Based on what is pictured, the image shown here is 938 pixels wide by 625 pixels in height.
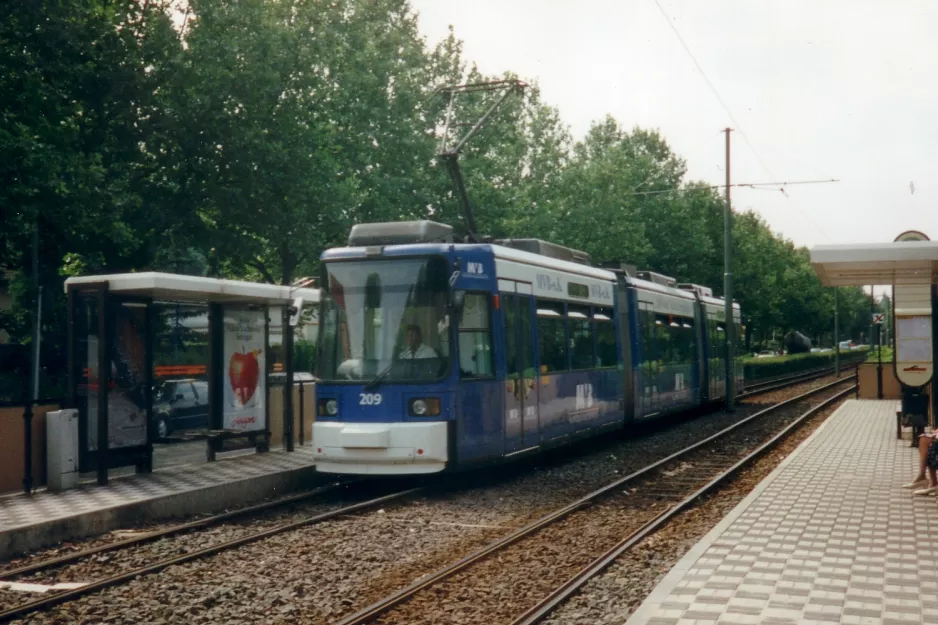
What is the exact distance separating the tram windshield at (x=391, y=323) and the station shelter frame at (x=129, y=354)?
2.33 meters

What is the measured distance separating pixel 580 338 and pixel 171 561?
971 centimetres

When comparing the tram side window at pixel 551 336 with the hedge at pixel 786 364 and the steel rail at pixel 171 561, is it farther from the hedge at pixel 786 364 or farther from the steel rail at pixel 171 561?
the hedge at pixel 786 364

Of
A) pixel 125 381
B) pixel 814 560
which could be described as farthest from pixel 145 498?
pixel 814 560

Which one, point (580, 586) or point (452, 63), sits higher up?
point (452, 63)

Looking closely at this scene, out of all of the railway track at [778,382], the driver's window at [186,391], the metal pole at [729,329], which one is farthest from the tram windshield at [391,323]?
the railway track at [778,382]

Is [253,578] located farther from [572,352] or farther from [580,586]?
[572,352]

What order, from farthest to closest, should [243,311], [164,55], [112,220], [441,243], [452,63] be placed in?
[452,63] → [164,55] → [112,220] → [243,311] → [441,243]

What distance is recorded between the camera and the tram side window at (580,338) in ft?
57.6

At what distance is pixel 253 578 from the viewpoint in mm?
8977

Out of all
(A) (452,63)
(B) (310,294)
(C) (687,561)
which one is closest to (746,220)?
(A) (452,63)

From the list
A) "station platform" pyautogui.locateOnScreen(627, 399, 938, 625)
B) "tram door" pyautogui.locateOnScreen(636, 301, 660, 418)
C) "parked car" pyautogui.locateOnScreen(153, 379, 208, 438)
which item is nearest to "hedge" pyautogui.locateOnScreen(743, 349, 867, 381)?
"tram door" pyautogui.locateOnScreen(636, 301, 660, 418)

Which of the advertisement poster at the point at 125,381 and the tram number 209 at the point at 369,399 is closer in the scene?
the tram number 209 at the point at 369,399

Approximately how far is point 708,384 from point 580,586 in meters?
21.6

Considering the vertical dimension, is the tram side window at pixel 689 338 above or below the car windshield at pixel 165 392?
above
